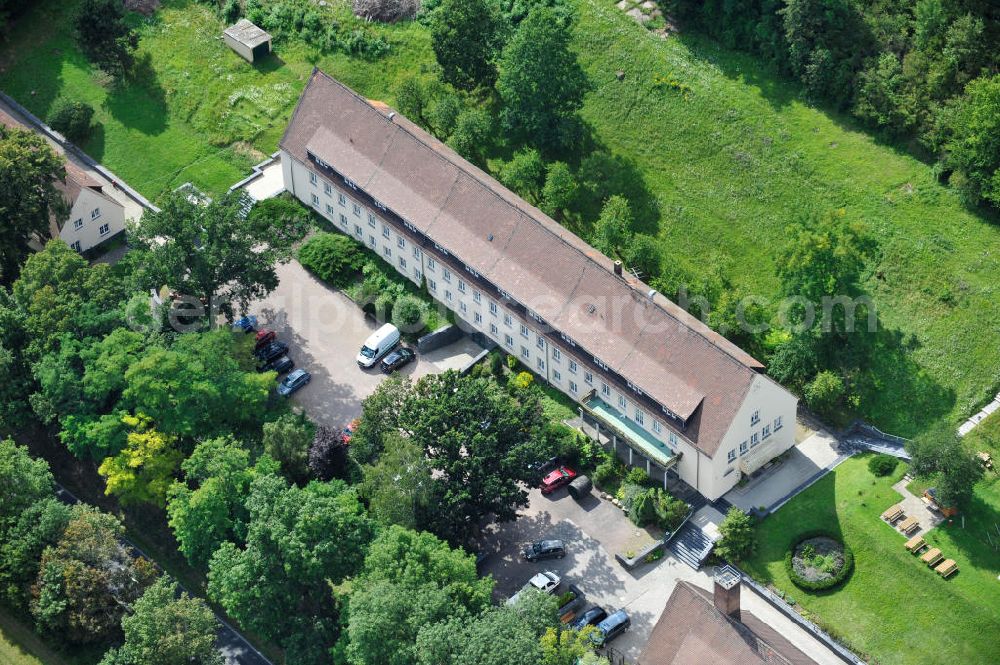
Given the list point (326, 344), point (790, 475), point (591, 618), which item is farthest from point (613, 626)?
point (326, 344)

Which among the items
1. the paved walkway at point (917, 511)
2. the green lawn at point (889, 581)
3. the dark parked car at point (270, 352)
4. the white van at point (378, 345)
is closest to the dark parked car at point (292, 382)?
the dark parked car at point (270, 352)

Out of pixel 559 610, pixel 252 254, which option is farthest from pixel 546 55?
pixel 559 610

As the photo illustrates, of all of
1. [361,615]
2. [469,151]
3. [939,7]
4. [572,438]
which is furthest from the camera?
[469,151]

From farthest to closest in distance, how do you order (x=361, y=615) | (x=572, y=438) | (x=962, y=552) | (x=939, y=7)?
1. (x=939, y=7)
2. (x=572, y=438)
3. (x=962, y=552)
4. (x=361, y=615)

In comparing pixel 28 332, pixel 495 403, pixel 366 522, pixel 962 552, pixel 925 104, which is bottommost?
pixel 28 332

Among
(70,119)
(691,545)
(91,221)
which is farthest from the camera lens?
(70,119)

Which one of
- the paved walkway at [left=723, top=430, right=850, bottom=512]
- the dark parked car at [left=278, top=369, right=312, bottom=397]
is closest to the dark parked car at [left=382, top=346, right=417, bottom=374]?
the dark parked car at [left=278, top=369, right=312, bottom=397]

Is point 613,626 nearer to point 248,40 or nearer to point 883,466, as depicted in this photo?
point 883,466

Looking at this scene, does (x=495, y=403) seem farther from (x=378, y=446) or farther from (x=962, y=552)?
(x=962, y=552)
